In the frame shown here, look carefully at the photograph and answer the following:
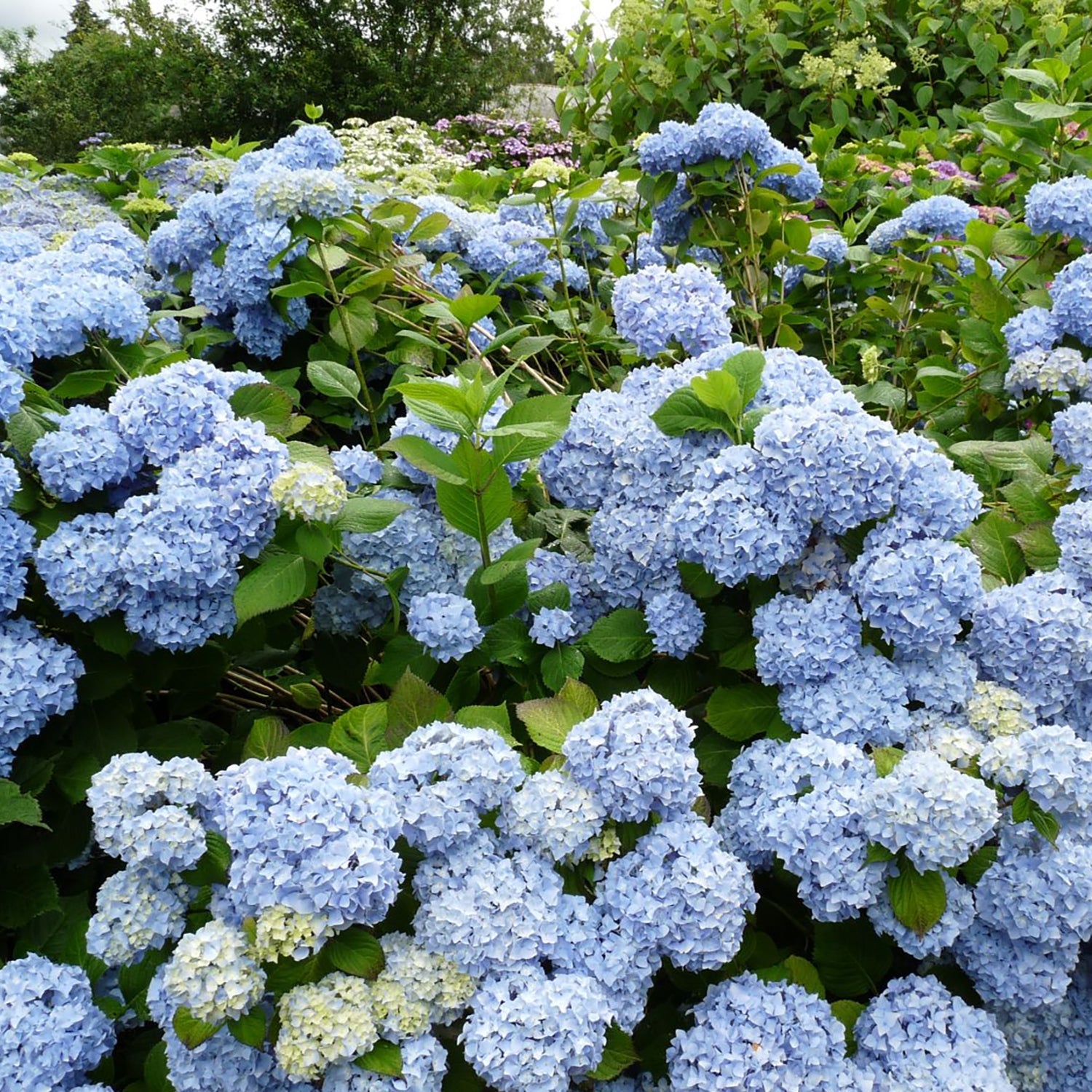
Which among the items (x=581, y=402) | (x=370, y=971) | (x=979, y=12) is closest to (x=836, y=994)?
(x=370, y=971)

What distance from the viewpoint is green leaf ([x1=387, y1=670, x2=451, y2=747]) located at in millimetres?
1595

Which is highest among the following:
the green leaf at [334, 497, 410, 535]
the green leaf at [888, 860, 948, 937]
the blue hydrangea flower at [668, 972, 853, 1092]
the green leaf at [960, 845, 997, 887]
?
the green leaf at [334, 497, 410, 535]

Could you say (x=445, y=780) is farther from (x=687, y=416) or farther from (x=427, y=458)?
(x=687, y=416)

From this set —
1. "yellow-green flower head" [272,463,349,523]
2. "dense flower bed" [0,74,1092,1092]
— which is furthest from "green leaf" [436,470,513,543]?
"yellow-green flower head" [272,463,349,523]

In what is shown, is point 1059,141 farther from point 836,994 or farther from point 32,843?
point 32,843

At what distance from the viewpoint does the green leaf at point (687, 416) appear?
5.76 ft

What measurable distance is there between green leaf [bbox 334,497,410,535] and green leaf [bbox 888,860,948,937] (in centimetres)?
96

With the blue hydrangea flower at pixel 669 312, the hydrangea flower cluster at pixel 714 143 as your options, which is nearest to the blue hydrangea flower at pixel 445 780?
the blue hydrangea flower at pixel 669 312

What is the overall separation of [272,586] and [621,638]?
61 centimetres

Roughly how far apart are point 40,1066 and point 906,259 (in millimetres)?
3016

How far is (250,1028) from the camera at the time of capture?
122 cm

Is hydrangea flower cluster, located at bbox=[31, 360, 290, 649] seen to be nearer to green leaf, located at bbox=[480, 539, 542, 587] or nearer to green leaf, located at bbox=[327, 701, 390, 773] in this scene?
green leaf, located at bbox=[327, 701, 390, 773]

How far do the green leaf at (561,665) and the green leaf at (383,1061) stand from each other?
2.19 ft

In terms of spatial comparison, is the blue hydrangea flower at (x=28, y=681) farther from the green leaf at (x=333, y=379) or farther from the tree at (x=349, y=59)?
the tree at (x=349, y=59)
